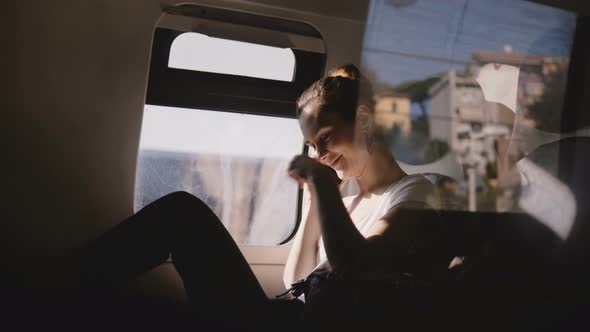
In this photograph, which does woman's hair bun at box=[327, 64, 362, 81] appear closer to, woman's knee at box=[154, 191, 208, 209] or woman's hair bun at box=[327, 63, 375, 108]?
woman's hair bun at box=[327, 63, 375, 108]

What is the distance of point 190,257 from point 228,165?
0.54 m

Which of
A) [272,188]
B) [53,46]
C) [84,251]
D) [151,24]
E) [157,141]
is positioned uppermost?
[151,24]

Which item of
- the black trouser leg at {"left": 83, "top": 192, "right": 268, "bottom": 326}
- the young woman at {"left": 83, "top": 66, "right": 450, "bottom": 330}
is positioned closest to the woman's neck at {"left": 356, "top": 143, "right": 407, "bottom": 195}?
the young woman at {"left": 83, "top": 66, "right": 450, "bottom": 330}

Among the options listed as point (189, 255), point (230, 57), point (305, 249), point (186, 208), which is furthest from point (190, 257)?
point (230, 57)

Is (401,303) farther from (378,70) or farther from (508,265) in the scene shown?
(378,70)

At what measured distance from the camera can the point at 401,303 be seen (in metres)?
1.08

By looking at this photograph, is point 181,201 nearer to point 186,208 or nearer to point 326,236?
point 186,208

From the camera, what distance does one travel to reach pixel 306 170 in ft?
3.84

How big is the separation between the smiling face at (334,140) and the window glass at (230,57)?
468 mm

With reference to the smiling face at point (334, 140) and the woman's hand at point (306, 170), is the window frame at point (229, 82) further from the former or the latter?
the woman's hand at point (306, 170)

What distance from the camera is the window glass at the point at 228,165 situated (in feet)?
5.72

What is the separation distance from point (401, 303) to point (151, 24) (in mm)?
1107

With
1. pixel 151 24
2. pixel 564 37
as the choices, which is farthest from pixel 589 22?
pixel 151 24

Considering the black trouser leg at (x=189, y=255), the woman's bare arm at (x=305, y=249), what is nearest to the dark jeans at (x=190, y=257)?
the black trouser leg at (x=189, y=255)
